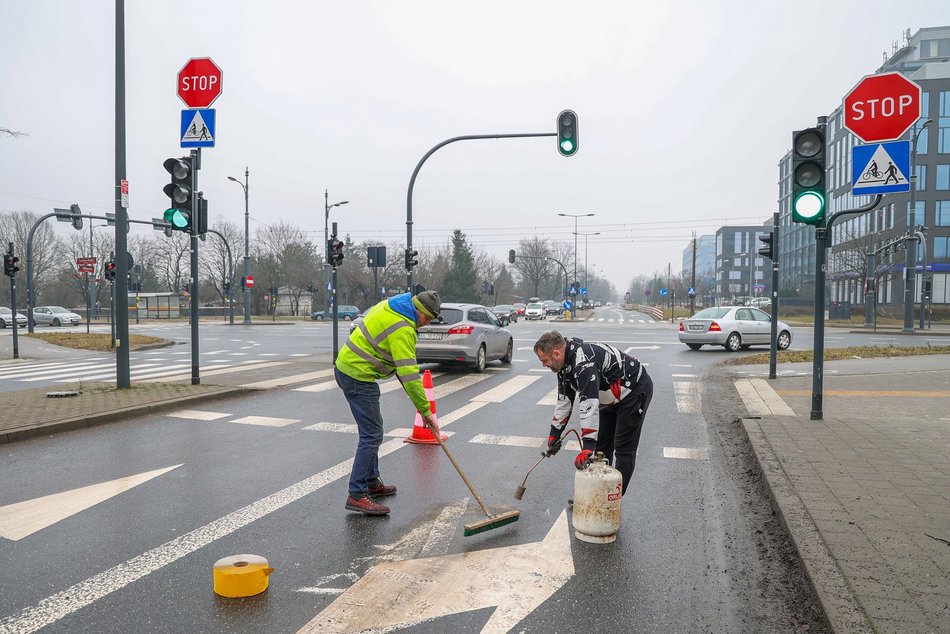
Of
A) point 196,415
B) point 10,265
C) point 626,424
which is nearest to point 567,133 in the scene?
point 196,415

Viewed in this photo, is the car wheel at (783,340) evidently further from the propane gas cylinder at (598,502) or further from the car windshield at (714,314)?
the propane gas cylinder at (598,502)

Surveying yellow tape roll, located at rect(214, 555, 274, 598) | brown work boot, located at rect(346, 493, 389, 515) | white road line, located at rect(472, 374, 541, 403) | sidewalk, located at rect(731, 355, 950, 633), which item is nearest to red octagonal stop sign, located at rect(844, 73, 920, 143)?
sidewalk, located at rect(731, 355, 950, 633)

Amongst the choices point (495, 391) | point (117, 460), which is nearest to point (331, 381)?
point (495, 391)

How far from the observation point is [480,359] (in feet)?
48.8

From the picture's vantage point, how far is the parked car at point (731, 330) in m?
21.0

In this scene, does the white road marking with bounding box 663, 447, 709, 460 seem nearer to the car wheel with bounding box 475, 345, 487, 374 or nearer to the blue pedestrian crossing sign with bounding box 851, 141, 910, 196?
the blue pedestrian crossing sign with bounding box 851, 141, 910, 196

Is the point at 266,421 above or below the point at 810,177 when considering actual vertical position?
below

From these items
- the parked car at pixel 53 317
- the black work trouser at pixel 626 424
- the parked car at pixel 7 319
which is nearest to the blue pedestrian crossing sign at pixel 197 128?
the black work trouser at pixel 626 424

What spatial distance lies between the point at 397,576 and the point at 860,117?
22.9 ft

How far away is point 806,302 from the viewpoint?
231ft

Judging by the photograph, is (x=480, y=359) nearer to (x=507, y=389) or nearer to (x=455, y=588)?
(x=507, y=389)

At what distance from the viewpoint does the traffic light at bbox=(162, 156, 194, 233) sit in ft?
35.7

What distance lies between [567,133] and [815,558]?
13.8 meters

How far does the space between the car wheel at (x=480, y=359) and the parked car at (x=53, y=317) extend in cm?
4316
